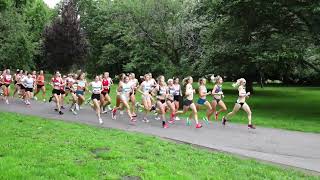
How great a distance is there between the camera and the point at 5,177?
26.8 feet

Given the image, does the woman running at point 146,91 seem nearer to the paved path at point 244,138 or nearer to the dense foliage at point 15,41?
the paved path at point 244,138

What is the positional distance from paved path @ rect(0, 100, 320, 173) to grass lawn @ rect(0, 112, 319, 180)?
0.87 m

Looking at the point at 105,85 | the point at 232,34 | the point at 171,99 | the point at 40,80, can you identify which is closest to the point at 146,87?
the point at 171,99

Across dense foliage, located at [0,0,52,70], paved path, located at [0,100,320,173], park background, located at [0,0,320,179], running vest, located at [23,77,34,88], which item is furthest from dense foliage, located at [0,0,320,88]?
dense foliage, located at [0,0,52,70]

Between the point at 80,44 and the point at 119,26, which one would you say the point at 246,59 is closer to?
the point at 80,44

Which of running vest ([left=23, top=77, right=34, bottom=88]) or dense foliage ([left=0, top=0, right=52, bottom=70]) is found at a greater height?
dense foliage ([left=0, top=0, right=52, bottom=70])

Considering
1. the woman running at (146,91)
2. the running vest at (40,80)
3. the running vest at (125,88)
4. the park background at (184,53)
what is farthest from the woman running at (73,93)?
the running vest at (40,80)

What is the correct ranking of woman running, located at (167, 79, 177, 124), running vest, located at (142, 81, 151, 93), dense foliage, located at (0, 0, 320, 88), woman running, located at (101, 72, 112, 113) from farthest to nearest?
1. dense foliage, located at (0, 0, 320, 88)
2. woman running, located at (101, 72, 112, 113)
3. running vest, located at (142, 81, 151, 93)
4. woman running, located at (167, 79, 177, 124)

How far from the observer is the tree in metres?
41.5

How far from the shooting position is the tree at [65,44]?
4150 cm

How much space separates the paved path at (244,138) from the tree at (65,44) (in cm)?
2233

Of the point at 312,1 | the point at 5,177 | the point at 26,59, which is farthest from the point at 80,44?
the point at 5,177

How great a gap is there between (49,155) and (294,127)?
33.3 feet

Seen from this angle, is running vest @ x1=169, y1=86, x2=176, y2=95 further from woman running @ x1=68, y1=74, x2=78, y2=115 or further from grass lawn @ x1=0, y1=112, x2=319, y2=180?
woman running @ x1=68, y1=74, x2=78, y2=115
